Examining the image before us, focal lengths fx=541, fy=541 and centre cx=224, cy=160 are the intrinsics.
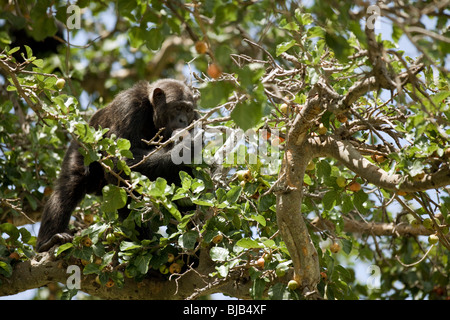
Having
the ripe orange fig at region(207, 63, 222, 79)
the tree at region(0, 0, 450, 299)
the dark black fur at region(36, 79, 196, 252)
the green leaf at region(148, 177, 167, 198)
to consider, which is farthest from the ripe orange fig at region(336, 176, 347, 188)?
the dark black fur at region(36, 79, 196, 252)

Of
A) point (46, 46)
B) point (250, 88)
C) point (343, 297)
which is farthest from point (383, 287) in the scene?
point (46, 46)

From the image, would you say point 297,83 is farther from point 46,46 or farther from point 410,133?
point 46,46

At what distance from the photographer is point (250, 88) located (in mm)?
2836

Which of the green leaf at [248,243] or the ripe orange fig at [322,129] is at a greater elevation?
the ripe orange fig at [322,129]

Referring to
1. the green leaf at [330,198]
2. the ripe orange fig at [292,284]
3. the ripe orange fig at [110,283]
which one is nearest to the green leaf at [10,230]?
the ripe orange fig at [110,283]

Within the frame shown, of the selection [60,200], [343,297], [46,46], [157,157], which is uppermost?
[46,46]

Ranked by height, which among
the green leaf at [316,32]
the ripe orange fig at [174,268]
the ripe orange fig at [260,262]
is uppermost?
the green leaf at [316,32]

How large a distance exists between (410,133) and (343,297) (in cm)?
172

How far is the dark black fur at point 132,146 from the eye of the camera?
584cm

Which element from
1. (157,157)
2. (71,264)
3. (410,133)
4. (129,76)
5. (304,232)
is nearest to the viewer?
(410,133)

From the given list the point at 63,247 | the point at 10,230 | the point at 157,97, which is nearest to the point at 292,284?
the point at 63,247

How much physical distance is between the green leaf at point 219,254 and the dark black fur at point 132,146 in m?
1.59

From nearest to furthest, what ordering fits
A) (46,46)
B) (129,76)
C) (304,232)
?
(304,232), (46,46), (129,76)

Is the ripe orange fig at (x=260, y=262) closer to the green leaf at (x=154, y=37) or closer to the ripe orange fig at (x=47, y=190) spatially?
the green leaf at (x=154, y=37)
